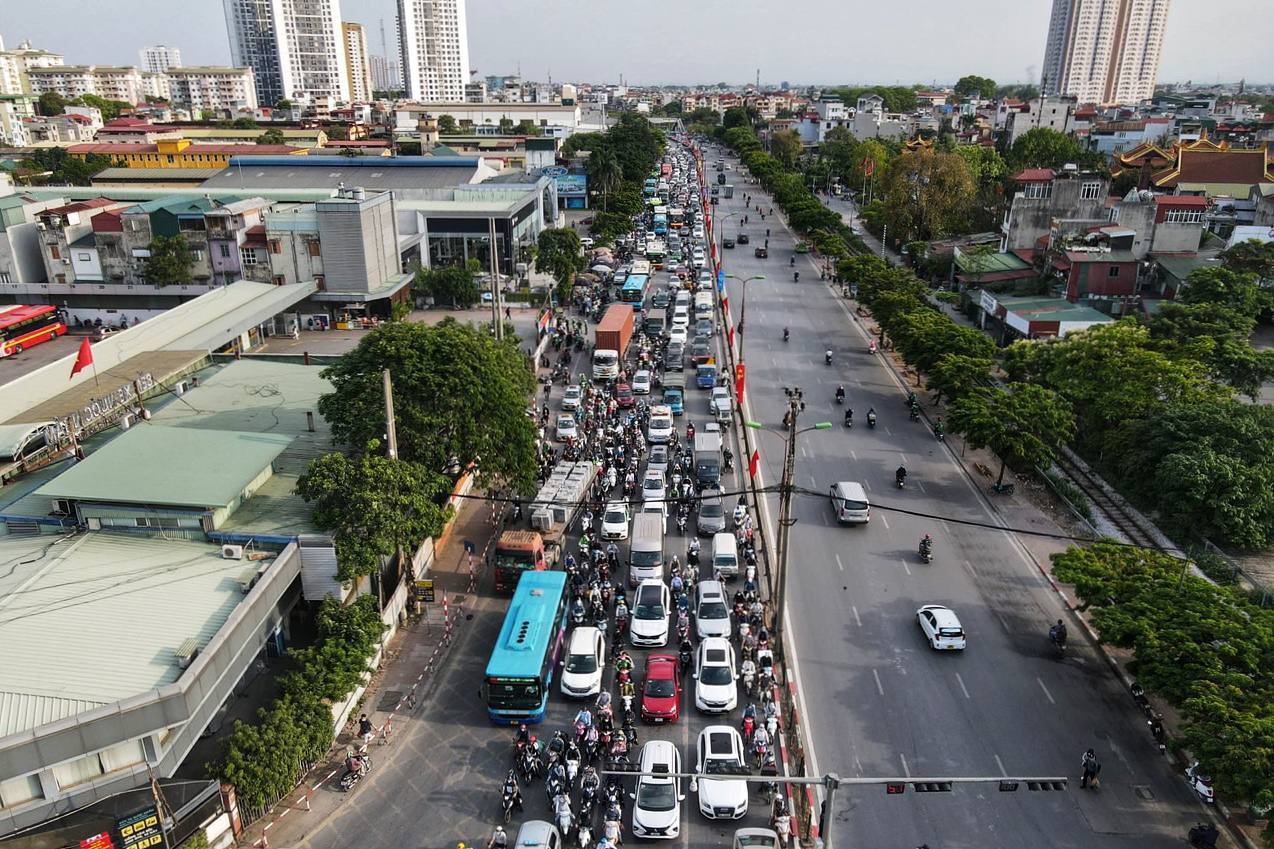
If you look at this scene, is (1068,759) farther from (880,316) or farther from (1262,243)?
(1262,243)

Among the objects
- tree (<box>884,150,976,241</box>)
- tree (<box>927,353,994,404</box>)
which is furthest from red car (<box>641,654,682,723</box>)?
tree (<box>884,150,976,241</box>)

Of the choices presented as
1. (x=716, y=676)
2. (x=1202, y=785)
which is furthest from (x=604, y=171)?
(x=1202, y=785)

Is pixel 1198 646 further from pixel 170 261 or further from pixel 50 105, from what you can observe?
pixel 50 105

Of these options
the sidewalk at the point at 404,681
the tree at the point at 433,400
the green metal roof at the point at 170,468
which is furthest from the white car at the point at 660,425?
the green metal roof at the point at 170,468

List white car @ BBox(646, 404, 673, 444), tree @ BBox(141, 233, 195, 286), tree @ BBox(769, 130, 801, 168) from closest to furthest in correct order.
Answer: white car @ BBox(646, 404, 673, 444) < tree @ BBox(141, 233, 195, 286) < tree @ BBox(769, 130, 801, 168)

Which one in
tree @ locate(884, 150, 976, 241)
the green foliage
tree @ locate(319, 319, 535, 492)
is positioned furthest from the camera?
tree @ locate(884, 150, 976, 241)

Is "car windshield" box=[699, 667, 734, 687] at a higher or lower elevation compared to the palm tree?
lower

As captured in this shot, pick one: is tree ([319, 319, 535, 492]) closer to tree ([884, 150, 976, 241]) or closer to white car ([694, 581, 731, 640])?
white car ([694, 581, 731, 640])
